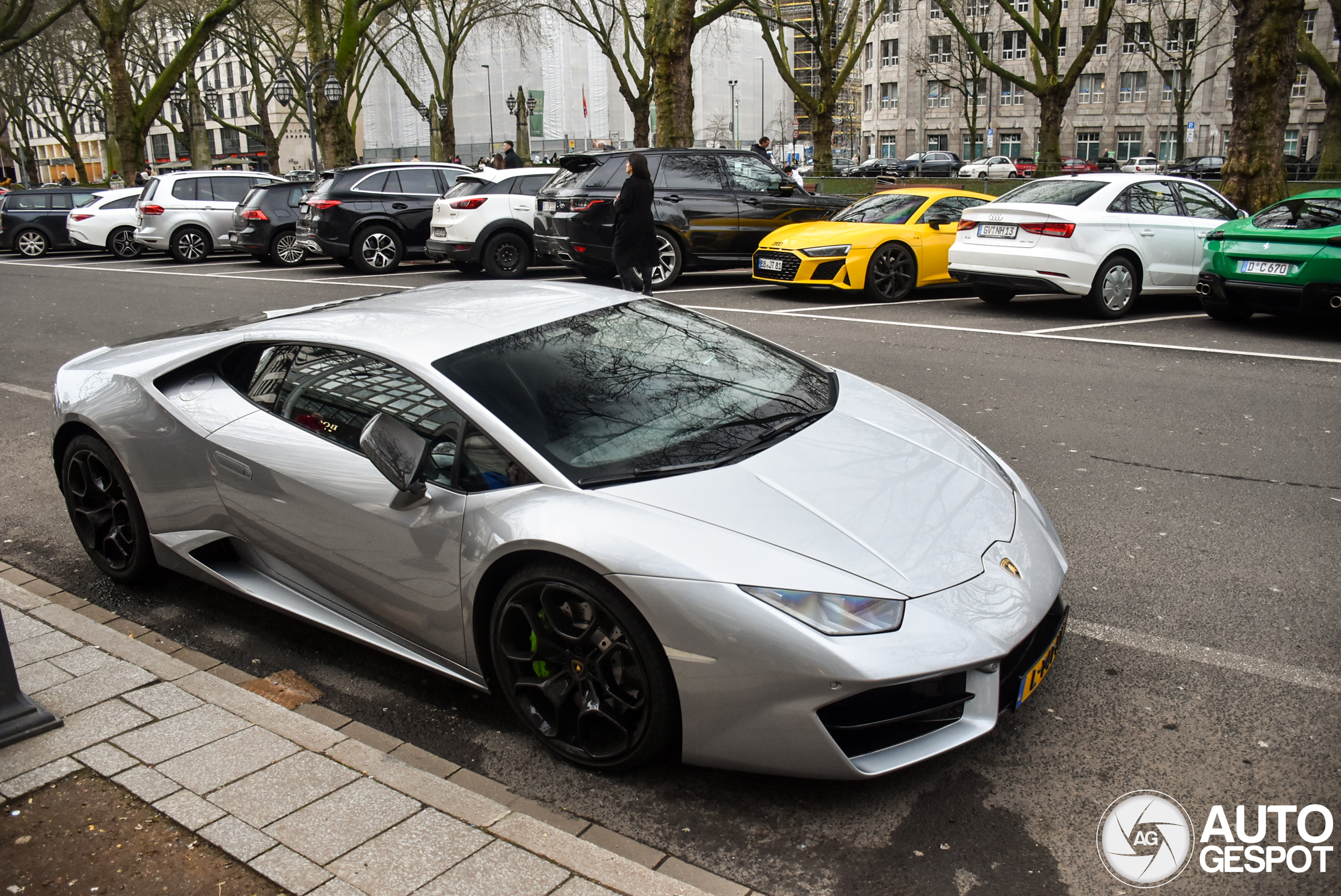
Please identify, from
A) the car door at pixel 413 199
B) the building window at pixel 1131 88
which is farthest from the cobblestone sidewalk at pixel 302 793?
the building window at pixel 1131 88

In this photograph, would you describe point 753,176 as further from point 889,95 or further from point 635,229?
point 889,95

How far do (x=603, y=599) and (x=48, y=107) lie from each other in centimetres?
13581

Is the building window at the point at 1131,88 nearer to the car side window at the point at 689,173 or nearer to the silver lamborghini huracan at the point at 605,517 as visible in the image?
the car side window at the point at 689,173

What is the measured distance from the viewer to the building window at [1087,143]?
75.2 metres

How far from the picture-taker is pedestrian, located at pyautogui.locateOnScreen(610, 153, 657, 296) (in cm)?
1152

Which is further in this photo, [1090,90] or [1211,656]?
[1090,90]

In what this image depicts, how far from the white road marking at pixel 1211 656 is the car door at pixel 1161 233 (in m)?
8.35

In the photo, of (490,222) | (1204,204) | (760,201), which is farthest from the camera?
(490,222)

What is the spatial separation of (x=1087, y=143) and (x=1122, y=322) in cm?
7212

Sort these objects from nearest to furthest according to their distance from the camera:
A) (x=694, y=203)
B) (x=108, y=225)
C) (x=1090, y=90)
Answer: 1. (x=694, y=203)
2. (x=108, y=225)
3. (x=1090, y=90)

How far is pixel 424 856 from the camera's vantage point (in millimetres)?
2512

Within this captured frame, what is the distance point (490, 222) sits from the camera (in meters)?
15.2

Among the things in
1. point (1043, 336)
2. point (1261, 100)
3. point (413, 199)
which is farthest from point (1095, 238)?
point (413, 199)

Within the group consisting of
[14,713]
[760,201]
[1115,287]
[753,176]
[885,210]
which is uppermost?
[753,176]
